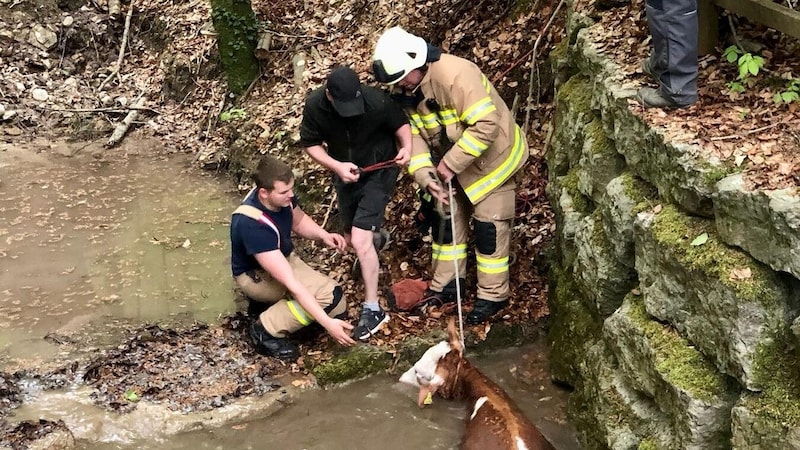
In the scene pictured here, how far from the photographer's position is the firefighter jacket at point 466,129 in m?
5.35

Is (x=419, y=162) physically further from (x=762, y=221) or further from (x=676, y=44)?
(x=762, y=221)

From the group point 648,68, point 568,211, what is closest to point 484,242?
point 568,211

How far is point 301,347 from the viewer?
593 centimetres

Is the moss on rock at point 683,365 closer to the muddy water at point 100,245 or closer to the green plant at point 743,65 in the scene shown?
the green plant at point 743,65

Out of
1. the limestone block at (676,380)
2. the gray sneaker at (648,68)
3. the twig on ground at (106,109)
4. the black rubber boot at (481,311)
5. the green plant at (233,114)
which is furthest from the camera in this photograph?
the twig on ground at (106,109)

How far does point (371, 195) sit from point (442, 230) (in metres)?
0.66

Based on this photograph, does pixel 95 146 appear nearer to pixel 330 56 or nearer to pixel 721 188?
pixel 330 56

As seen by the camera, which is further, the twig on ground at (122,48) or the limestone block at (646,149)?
the twig on ground at (122,48)

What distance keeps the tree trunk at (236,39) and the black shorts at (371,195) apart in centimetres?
510

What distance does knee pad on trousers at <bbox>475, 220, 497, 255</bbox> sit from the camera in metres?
5.75

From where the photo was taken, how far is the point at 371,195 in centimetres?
585

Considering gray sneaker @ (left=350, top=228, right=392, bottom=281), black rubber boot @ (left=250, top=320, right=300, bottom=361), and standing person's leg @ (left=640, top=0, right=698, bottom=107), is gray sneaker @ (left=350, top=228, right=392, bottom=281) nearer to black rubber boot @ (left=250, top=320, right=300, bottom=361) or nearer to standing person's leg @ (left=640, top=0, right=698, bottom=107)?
black rubber boot @ (left=250, top=320, right=300, bottom=361)

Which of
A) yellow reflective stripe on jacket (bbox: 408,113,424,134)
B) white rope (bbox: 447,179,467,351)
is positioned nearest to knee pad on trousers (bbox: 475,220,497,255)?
white rope (bbox: 447,179,467,351)

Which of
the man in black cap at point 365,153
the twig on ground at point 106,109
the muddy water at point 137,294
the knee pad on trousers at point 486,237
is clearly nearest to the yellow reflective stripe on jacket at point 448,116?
the man in black cap at point 365,153
